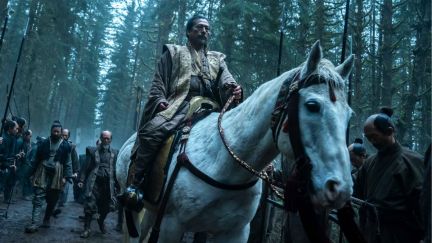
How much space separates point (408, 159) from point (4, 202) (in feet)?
44.0

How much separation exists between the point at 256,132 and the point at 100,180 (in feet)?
29.7

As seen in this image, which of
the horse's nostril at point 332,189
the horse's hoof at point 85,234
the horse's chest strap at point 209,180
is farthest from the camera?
the horse's hoof at point 85,234

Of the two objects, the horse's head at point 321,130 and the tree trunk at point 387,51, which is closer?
the horse's head at point 321,130

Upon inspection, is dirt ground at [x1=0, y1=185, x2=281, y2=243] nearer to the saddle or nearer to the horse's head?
the saddle

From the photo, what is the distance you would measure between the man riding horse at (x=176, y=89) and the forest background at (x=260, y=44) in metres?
1.59

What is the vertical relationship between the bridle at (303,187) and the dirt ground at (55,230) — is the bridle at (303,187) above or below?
above

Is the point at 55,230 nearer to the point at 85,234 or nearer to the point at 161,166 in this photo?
the point at 85,234

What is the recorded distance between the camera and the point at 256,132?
126 inches

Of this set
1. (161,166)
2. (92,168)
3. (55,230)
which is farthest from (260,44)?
(161,166)

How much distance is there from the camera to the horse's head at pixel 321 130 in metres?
2.18

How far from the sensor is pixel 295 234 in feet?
18.0

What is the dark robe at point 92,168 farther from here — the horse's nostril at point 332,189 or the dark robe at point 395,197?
the horse's nostril at point 332,189

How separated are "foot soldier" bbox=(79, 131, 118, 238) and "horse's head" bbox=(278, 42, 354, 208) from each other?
8.90 metres

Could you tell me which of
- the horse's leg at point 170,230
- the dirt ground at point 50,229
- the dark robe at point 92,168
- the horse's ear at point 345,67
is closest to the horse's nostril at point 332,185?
the horse's ear at point 345,67
